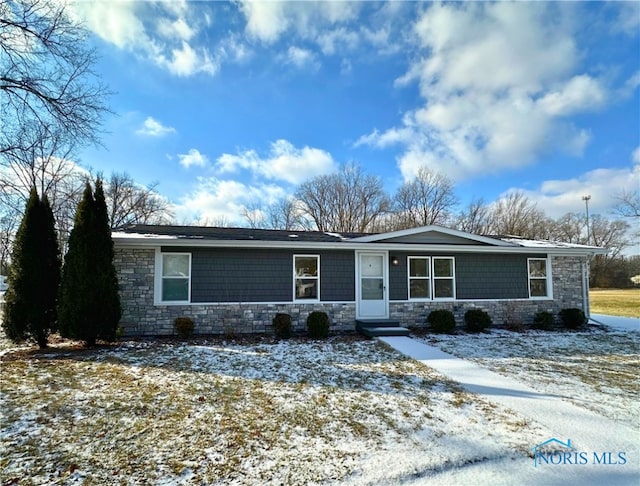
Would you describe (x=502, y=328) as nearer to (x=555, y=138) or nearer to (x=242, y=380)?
(x=555, y=138)

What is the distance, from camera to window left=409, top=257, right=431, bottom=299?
10.1 m

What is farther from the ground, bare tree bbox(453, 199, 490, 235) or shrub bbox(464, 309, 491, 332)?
bare tree bbox(453, 199, 490, 235)

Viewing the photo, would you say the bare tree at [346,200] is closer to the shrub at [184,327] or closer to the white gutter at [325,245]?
the white gutter at [325,245]

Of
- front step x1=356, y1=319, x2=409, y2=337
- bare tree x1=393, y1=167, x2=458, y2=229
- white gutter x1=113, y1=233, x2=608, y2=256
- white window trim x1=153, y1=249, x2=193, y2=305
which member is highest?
bare tree x1=393, y1=167, x2=458, y2=229

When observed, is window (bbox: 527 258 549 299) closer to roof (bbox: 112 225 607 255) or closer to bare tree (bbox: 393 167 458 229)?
roof (bbox: 112 225 607 255)

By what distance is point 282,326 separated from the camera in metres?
8.57

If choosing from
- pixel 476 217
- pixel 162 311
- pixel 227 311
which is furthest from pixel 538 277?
pixel 476 217

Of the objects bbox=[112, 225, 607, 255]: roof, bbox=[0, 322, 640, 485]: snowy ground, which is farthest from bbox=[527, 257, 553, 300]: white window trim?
bbox=[0, 322, 640, 485]: snowy ground

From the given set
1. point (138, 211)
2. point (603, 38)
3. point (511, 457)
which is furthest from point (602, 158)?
point (138, 211)

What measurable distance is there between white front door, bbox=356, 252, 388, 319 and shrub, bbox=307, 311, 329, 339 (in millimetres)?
1425

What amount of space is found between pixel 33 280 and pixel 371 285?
813cm

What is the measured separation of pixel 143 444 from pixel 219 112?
942 cm

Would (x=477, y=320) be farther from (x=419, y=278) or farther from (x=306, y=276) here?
(x=306, y=276)

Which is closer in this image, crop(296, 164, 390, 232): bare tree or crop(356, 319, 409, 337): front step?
crop(356, 319, 409, 337): front step
